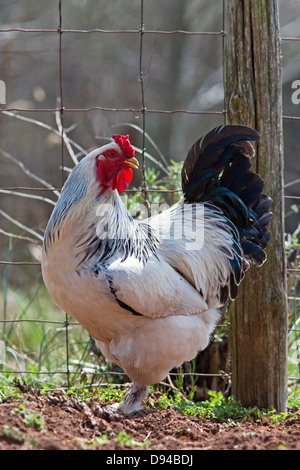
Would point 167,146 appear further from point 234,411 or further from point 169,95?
point 234,411

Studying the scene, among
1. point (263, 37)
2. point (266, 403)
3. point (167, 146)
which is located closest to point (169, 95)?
point (167, 146)

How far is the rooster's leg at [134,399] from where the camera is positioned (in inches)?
143

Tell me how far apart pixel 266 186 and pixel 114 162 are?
50.0 inches

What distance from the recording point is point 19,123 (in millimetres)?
12266

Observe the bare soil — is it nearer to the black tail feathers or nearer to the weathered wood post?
the weathered wood post

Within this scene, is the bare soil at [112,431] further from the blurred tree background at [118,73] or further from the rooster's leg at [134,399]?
the blurred tree background at [118,73]

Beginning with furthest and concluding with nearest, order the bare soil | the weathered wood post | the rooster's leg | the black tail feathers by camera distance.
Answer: the weathered wood post < the black tail feathers < the rooster's leg < the bare soil

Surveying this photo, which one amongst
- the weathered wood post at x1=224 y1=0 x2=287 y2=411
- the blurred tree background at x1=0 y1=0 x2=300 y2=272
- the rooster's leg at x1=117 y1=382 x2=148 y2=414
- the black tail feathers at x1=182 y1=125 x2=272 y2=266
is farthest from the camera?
the blurred tree background at x1=0 y1=0 x2=300 y2=272

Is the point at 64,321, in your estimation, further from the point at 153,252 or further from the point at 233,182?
the point at 233,182

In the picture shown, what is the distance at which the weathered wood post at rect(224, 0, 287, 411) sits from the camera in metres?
3.94

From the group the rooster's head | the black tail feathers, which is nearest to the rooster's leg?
the black tail feathers

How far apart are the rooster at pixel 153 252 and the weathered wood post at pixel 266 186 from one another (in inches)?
8.2

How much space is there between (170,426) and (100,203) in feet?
4.76

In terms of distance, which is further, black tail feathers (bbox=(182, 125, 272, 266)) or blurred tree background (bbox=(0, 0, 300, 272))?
blurred tree background (bbox=(0, 0, 300, 272))
